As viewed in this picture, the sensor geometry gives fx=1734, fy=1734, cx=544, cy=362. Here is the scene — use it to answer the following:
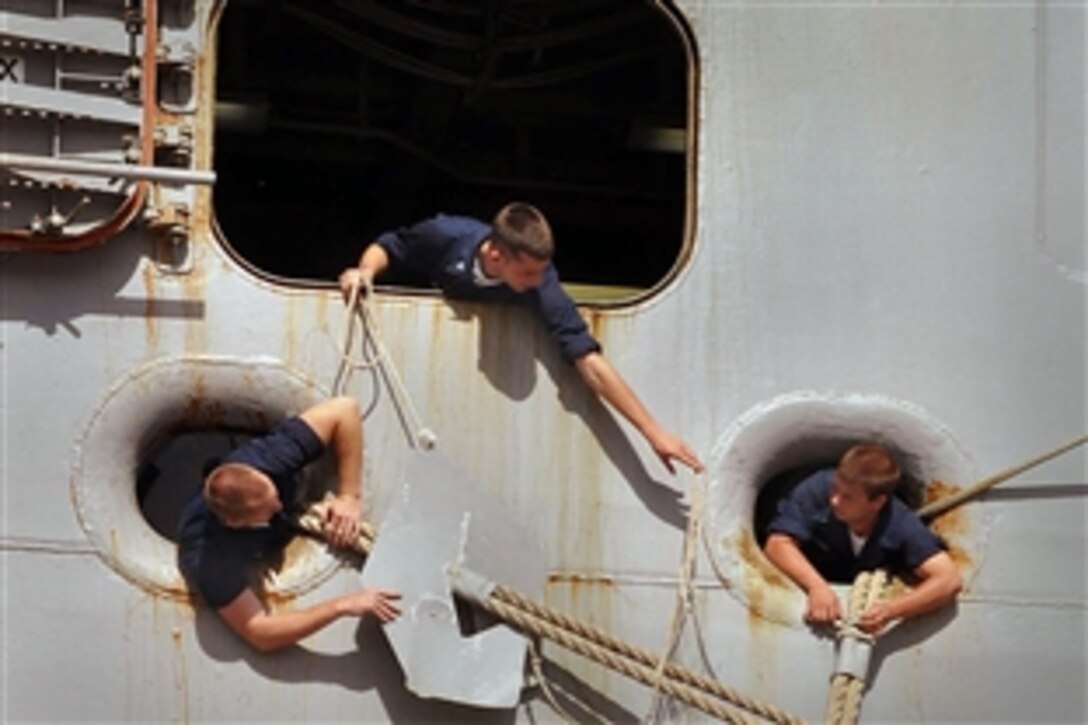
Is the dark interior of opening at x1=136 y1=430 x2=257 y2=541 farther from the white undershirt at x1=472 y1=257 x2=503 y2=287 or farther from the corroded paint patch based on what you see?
the corroded paint patch

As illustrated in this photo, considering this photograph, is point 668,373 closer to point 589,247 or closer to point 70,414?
point 70,414

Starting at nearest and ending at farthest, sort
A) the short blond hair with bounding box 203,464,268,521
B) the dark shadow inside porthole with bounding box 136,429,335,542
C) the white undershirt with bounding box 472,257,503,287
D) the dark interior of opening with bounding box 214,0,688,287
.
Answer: the short blond hair with bounding box 203,464,268,521
the white undershirt with bounding box 472,257,503,287
the dark shadow inside porthole with bounding box 136,429,335,542
the dark interior of opening with bounding box 214,0,688,287

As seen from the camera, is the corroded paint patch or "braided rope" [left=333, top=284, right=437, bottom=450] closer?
"braided rope" [left=333, top=284, right=437, bottom=450]

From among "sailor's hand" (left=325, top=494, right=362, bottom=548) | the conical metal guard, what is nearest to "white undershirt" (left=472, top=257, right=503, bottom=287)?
the conical metal guard

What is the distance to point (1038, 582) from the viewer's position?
3.76 meters

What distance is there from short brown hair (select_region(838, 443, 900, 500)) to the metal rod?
1.41m

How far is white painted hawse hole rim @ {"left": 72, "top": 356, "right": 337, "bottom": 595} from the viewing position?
3.48 metres

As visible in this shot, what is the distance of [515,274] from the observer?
359 cm

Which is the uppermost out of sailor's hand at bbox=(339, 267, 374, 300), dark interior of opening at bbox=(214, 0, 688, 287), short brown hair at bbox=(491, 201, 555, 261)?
dark interior of opening at bbox=(214, 0, 688, 287)

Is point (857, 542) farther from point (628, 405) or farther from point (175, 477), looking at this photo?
point (175, 477)

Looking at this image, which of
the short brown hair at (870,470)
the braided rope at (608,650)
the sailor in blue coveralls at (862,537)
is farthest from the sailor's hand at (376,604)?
the short brown hair at (870,470)

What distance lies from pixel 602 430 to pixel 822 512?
500 millimetres

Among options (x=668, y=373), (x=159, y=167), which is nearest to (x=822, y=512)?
(x=668, y=373)

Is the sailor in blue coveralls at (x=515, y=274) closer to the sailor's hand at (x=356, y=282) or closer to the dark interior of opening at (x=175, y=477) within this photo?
the sailor's hand at (x=356, y=282)
